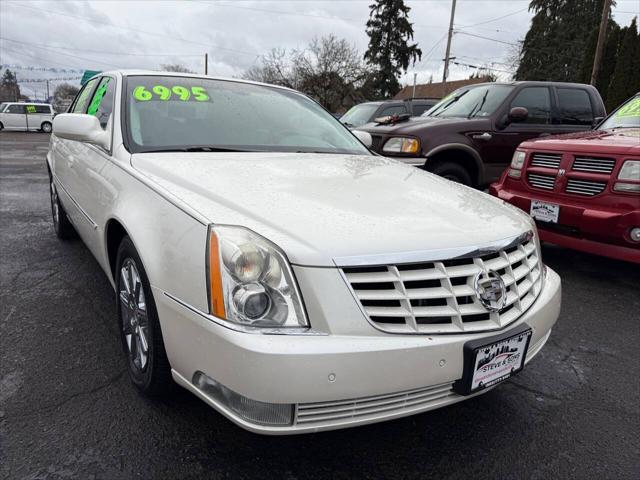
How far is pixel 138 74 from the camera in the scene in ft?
9.73

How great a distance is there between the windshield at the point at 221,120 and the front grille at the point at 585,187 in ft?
6.08

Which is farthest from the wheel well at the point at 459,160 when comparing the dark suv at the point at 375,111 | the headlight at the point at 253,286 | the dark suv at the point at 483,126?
the headlight at the point at 253,286

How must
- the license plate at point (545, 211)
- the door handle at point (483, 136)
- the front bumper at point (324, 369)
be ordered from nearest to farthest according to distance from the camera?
the front bumper at point (324, 369)
the license plate at point (545, 211)
the door handle at point (483, 136)

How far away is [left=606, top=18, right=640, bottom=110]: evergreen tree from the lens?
1895cm

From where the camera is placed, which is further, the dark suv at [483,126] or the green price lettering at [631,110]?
the dark suv at [483,126]

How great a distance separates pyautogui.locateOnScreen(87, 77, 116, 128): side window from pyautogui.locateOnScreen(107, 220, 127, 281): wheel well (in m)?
0.75

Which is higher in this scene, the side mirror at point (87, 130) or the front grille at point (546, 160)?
the side mirror at point (87, 130)

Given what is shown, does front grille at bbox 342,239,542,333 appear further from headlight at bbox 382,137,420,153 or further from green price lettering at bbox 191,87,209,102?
headlight at bbox 382,137,420,153

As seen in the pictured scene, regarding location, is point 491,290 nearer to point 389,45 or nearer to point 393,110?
point 393,110

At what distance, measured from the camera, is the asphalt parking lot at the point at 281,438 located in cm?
176

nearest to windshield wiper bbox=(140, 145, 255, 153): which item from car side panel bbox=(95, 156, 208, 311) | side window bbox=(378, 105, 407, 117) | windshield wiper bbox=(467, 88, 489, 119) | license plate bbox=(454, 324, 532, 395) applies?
car side panel bbox=(95, 156, 208, 311)

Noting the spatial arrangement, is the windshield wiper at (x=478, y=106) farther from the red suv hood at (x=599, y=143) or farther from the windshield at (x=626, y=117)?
the red suv hood at (x=599, y=143)

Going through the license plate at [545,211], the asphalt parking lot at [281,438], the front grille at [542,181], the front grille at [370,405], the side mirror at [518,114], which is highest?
the side mirror at [518,114]

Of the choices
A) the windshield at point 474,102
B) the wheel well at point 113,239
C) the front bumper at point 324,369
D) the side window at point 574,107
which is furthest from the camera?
the side window at point 574,107
